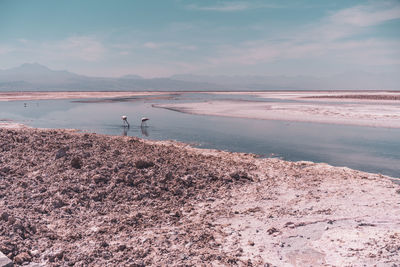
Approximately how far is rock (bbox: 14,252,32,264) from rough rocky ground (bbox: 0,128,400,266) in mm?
15

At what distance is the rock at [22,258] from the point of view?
4414mm

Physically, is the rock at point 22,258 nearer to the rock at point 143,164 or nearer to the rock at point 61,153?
the rock at point 143,164

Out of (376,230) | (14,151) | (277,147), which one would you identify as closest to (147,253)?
(376,230)

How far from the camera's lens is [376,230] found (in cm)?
→ 522

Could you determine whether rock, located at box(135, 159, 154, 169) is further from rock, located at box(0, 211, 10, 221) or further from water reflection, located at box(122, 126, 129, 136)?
water reflection, located at box(122, 126, 129, 136)

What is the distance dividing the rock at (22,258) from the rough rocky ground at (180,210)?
1cm

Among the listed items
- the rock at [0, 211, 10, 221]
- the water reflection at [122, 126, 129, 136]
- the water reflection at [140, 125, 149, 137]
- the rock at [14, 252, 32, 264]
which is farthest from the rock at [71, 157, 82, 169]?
the water reflection at [122, 126, 129, 136]

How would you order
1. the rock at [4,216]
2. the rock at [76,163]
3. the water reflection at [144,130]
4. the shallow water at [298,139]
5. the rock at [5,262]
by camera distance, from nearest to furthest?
the rock at [5,262], the rock at [4,216], the rock at [76,163], the shallow water at [298,139], the water reflection at [144,130]

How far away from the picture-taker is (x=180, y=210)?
649 centimetres

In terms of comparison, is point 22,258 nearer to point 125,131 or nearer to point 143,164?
point 143,164

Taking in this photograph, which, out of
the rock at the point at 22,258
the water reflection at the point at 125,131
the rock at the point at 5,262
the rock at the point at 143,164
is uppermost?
the rock at the point at 143,164

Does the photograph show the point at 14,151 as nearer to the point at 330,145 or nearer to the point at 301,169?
the point at 301,169

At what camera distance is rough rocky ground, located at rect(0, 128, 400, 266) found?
4.65 meters

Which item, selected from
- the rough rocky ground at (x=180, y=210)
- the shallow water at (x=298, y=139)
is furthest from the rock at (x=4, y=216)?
the shallow water at (x=298, y=139)
